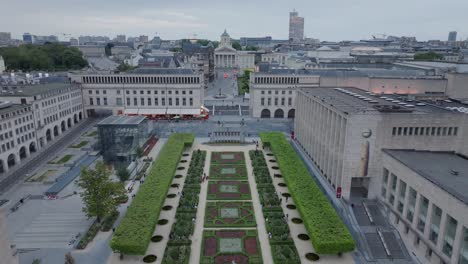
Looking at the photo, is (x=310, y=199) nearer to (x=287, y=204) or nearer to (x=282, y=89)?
(x=287, y=204)

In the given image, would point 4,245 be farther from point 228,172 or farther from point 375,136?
point 375,136

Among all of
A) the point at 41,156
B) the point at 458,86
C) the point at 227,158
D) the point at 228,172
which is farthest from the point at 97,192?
the point at 458,86

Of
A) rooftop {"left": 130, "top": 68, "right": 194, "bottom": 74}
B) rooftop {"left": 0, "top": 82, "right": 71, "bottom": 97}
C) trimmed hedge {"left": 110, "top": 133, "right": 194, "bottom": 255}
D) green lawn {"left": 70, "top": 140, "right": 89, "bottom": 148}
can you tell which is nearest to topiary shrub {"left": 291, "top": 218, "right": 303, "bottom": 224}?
trimmed hedge {"left": 110, "top": 133, "right": 194, "bottom": 255}

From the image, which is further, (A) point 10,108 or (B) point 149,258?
(A) point 10,108

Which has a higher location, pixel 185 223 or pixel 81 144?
pixel 81 144

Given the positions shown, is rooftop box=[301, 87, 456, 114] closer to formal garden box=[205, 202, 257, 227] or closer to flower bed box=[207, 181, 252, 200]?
flower bed box=[207, 181, 252, 200]

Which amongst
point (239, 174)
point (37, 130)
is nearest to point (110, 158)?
point (37, 130)
